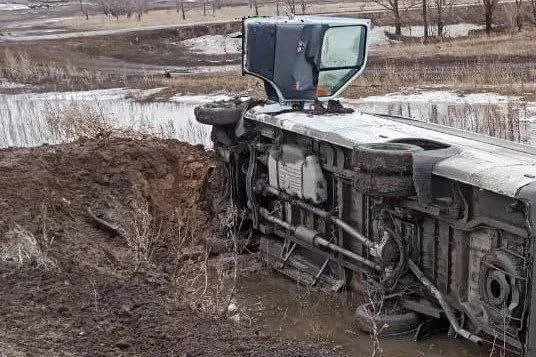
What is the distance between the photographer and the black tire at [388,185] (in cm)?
611

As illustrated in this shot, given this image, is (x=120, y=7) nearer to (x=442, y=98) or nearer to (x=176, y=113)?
(x=176, y=113)

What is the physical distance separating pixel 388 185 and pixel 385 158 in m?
0.23

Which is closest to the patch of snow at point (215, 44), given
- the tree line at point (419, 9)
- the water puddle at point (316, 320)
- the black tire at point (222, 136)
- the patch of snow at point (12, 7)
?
the tree line at point (419, 9)

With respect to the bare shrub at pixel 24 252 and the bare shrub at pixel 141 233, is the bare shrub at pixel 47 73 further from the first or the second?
the bare shrub at pixel 24 252

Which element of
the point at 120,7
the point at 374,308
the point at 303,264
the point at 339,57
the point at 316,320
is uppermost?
the point at 120,7

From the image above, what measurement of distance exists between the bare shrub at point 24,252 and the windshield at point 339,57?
3747 mm

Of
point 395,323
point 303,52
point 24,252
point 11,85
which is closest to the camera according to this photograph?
point 24,252

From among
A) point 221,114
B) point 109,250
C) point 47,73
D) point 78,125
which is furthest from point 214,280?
point 47,73

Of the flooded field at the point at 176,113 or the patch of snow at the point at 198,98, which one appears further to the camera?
the patch of snow at the point at 198,98

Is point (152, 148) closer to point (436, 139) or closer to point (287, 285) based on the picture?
point (287, 285)

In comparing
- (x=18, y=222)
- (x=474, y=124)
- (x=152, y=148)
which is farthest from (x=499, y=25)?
(x=18, y=222)

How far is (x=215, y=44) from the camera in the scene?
35.8m

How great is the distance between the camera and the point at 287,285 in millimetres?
8195

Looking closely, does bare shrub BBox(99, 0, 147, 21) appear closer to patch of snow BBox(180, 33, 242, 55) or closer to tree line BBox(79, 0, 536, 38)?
tree line BBox(79, 0, 536, 38)
